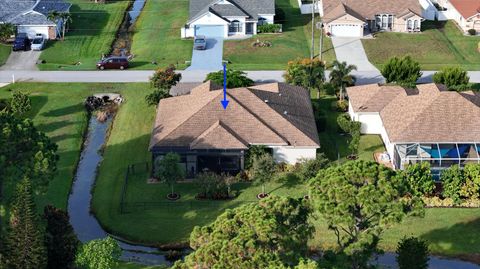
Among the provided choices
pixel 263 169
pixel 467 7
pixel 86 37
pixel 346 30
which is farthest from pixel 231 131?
pixel 467 7

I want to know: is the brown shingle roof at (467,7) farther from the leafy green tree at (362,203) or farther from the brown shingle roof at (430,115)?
the leafy green tree at (362,203)

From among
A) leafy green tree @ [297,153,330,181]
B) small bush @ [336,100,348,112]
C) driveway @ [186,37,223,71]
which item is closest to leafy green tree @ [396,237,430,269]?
leafy green tree @ [297,153,330,181]

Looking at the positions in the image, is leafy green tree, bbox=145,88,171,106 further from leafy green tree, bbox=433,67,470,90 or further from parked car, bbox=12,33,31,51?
leafy green tree, bbox=433,67,470,90

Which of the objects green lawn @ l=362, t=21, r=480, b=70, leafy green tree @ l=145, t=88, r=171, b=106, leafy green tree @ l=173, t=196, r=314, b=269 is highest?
leafy green tree @ l=173, t=196, r=314, b=269

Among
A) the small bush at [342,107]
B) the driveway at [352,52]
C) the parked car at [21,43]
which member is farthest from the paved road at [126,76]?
the small bush at [342,107]

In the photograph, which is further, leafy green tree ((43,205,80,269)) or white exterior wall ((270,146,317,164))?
white exterior wall ((270,146,317,164))

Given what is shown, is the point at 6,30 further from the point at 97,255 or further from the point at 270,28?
the point at 97,255

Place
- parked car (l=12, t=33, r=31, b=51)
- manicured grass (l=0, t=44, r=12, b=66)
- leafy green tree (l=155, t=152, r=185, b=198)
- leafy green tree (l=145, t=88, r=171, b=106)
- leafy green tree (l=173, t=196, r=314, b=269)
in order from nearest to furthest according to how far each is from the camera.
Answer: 1. leafy green tree (l=173, t=196, r=314, b=269)
2. leafy green tree (l=155, t=152, r=185, b=198)
3. leafy green tree (l=145, t=88, r=171, b=106)
4. manicured grass (l=0, t=44, r=12, b=66)
5. parked car (l=12, t=33, r=31, b=51)
